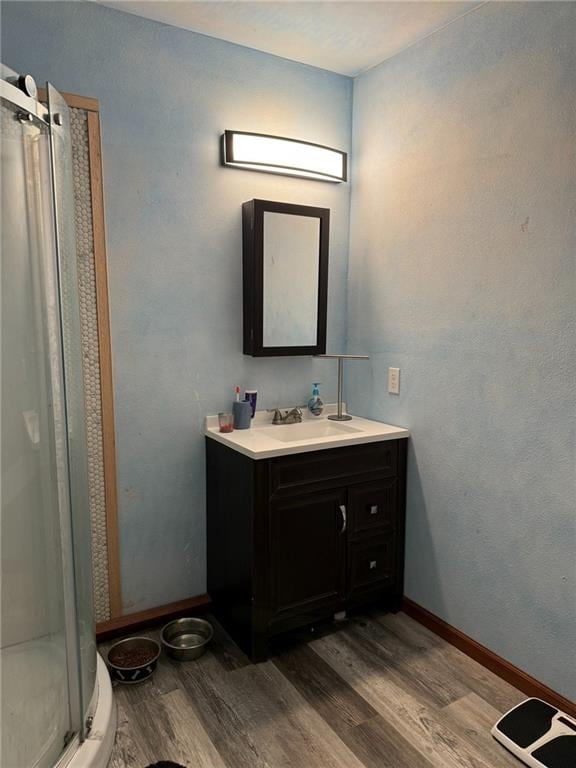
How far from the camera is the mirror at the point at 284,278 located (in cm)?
235

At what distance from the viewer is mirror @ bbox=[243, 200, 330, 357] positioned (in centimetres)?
235

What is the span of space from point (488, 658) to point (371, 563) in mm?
553

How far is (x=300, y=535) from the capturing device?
2.15 meters

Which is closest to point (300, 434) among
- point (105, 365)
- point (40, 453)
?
point (105, 365)

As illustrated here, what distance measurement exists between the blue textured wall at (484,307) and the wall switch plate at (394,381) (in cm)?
3

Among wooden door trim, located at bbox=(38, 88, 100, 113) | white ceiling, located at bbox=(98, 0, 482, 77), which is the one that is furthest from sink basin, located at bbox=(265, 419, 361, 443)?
white ceiling, located at bbox=(98, 0, 482, 77)

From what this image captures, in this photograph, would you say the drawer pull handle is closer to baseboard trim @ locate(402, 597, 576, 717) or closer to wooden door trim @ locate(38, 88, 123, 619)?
baseboard trim @ locate(402, 597, 576, 717)

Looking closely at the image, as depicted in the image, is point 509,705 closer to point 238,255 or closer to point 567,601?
point 567,601

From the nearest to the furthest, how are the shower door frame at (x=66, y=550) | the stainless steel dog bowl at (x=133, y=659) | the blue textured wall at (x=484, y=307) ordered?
1. the shower door frame at (x=66, y=550)
2. the blue textured wall at (x=484, y=307)
3. the stainless steel dog bowl at (x=133, y=659)

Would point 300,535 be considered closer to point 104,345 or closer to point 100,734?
point 100,734

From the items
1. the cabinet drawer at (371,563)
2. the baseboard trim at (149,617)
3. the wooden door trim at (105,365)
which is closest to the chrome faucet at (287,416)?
the cabinet drawer at (371,563)

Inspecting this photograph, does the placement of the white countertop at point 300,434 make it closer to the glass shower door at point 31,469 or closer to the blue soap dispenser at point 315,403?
the blue soap dispenser at point 315,403

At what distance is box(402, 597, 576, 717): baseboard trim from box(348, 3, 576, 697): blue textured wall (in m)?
0.03

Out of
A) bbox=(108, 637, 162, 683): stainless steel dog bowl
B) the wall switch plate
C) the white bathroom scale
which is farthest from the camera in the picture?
the wall switch plate
